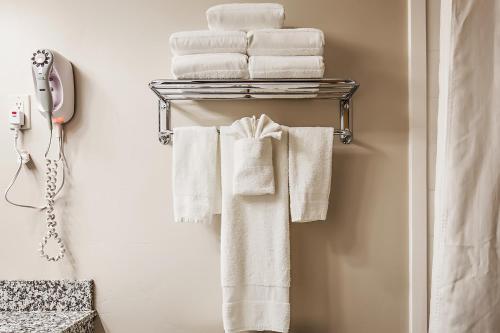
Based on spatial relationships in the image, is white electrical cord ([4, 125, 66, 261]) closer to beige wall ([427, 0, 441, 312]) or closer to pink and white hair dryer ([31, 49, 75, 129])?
pink and white hair dryer ([31, 49, 75, 129])

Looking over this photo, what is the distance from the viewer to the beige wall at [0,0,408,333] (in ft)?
3.76

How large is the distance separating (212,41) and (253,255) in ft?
2.17

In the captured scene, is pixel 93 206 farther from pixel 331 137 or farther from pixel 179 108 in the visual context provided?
pixel 331 137

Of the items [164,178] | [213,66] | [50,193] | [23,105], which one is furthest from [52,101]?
[213,66]

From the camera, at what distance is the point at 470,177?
34.2 inches

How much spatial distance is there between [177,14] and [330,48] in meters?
0.55

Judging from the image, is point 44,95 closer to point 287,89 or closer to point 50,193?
point 50,193

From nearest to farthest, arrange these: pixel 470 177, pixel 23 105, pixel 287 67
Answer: pixel 470 177
pixel 287 67
pixel 23 105

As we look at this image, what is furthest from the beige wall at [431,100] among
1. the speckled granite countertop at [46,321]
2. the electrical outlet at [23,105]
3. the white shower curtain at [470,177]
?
the electrical outlet at [23,105]

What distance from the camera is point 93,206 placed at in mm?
1185

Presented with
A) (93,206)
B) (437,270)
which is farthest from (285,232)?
(93,206)

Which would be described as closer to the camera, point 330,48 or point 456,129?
point 456,129

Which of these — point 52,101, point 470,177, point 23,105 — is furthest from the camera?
point 23,105

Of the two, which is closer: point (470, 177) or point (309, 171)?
point (470, 177)
